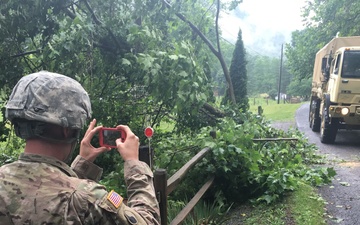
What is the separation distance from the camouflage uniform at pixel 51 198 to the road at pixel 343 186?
3599mm

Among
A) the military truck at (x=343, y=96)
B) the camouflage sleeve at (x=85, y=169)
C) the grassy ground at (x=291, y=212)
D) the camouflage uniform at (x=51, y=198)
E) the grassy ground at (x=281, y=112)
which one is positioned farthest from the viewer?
the grassy ground at (x=281, y=112)

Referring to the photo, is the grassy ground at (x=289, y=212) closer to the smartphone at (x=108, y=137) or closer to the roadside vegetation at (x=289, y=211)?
the roadside vegetation at (x=289, y=211)

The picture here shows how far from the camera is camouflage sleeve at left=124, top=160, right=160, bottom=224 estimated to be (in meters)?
1.52

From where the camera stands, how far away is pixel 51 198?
4.27 feet

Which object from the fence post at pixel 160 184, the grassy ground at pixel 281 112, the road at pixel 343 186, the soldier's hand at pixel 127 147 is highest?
the soldier's hand at pixel 127 147

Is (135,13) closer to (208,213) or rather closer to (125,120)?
(125,120)

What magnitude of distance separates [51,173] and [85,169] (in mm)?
446

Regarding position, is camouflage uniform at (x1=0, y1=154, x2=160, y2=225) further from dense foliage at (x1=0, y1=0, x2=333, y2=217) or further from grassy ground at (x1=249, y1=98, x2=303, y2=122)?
grassy ground at (x1=249, y1=98, x2=303, y2=122)

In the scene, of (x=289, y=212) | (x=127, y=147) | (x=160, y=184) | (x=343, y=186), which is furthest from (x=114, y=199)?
(x=343, y=186)

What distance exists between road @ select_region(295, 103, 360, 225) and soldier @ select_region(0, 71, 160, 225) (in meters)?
3.62

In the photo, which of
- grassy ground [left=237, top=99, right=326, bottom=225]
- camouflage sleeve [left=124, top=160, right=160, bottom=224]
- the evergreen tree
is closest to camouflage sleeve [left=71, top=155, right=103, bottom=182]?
camouflage sleeve [left=124, top=160, right=160, bottom=224]

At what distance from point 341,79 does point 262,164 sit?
508 cm

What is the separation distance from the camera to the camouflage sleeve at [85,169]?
1.79 meters

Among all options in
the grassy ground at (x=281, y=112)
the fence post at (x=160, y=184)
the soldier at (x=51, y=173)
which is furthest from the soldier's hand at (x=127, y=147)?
the grassy ground at (x=281, y=112)
